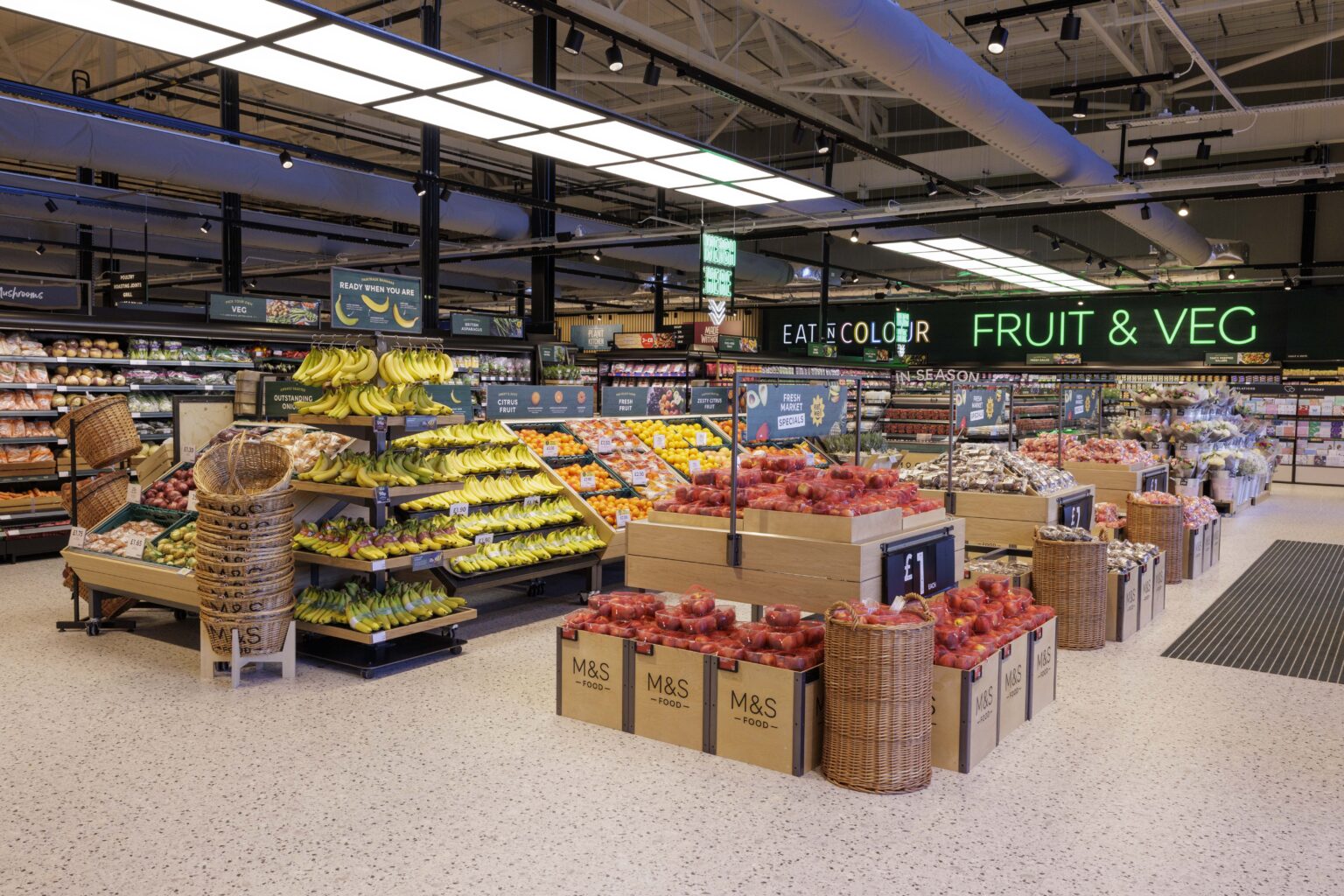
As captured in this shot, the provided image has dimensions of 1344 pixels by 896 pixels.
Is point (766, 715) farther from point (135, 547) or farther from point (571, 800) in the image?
point (135, 547)

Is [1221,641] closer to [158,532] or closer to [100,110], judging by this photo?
[158,532]

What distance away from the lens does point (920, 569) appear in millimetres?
4547

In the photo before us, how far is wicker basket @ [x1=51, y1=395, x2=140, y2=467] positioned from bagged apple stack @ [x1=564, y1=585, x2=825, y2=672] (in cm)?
389

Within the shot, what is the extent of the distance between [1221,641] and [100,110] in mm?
8325

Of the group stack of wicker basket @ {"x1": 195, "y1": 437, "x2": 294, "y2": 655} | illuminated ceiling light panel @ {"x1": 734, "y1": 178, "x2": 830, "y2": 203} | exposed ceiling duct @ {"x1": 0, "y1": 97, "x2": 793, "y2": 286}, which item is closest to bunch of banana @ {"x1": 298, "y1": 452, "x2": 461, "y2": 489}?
stack of wicker basket @ {"x1": 195, "y1": 437, "x2": 294, "y2": 655}

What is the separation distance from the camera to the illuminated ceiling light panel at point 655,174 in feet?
26.2

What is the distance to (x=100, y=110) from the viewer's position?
265 inches

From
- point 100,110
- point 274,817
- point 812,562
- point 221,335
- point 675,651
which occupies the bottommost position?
point 274,817

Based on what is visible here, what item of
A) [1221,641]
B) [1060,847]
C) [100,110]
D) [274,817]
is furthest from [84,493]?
[1221,641]

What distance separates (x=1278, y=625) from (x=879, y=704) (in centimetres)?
446

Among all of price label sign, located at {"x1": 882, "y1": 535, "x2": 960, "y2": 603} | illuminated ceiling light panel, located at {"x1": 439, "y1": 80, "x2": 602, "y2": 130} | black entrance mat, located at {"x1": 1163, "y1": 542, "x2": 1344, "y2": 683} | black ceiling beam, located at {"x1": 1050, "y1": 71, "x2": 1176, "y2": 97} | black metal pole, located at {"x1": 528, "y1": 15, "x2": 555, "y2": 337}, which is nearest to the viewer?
price label sign, located at {"x1": 882, "y1": 535, "x2": 960, "y2": 603}

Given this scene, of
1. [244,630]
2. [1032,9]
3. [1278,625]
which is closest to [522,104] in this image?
[244,630]

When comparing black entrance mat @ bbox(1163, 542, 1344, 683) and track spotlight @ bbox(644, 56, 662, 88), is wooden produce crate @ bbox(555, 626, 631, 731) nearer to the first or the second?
black entrance mat @ bbox(1163, 542, 1344, 683)

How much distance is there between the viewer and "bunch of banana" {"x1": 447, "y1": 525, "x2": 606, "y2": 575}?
609cm
